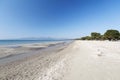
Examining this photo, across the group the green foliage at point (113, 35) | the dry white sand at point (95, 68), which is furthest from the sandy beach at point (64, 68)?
the green foliage at point (113, 35)

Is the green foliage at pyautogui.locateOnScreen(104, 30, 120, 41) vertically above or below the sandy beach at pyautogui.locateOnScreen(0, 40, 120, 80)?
above

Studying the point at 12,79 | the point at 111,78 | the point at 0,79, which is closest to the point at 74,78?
the point at 111,78

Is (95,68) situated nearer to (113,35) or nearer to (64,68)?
(64,68)

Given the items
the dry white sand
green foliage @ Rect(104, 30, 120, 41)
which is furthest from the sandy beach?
green foliage @ Rect(104, 30, 120, 41)

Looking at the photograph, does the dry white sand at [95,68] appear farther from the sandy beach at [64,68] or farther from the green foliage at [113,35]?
the green foliage at [113,35]

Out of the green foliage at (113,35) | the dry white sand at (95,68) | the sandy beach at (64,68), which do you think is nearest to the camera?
the dry white sand at (95,68)

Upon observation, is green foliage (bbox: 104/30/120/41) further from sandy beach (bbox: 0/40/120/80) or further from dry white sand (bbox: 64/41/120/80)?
dry white sand (bbox: 64/41/120/80)

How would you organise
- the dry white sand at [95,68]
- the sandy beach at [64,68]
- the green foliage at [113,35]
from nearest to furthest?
the dry white sand at [95,68] < the sandy beach at [64,68] < the green foliage at [113,35]

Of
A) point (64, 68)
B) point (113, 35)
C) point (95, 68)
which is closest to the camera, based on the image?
point (95, 68)

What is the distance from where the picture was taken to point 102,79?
6.47m

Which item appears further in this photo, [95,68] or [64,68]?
[64,68]

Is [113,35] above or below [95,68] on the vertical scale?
above

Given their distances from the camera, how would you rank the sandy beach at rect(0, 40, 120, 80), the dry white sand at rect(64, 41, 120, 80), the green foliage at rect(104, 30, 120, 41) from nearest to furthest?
the dry white sand at rect(64, 41, 120, 80)
the sandy beach at rect(0, 40, 120, 80)
the green foliage at rect(104, 30, 120, 41)

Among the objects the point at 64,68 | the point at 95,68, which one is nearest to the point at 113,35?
the point at 95,68
